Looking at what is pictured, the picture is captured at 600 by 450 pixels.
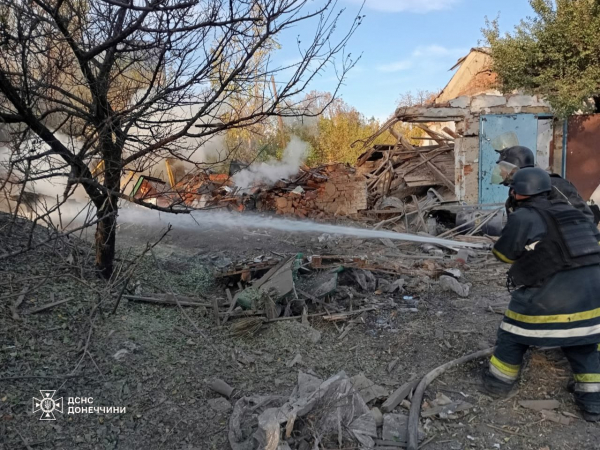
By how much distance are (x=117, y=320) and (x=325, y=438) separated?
236 centimetres

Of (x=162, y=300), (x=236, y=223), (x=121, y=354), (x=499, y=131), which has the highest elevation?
(x=499, y=131)

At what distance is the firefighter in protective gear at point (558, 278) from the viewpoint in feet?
9.57

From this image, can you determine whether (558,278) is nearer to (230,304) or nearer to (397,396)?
(397,396)

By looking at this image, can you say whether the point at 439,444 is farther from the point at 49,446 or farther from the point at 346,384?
the point at 49,446

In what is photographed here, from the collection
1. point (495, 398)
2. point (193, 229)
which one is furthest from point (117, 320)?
point (193, 229)

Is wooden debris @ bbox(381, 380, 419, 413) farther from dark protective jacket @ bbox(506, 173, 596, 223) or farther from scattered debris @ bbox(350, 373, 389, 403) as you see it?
dark protective jacket @ bbox(506, 173, 596, 223)

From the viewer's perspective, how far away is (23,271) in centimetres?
420

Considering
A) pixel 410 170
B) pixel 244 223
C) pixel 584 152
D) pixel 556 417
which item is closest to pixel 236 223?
pixel 244 223

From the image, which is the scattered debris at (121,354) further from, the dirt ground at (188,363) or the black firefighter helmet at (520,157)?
the black firefighter helmet at (520,157)

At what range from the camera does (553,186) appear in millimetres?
3238

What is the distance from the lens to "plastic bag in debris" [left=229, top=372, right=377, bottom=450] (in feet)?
8.13

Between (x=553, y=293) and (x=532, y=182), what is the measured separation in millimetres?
801

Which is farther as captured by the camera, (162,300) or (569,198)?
(162,300)

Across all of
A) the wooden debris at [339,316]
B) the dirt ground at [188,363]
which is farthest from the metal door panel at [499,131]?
the wooden debris at [339,316]
